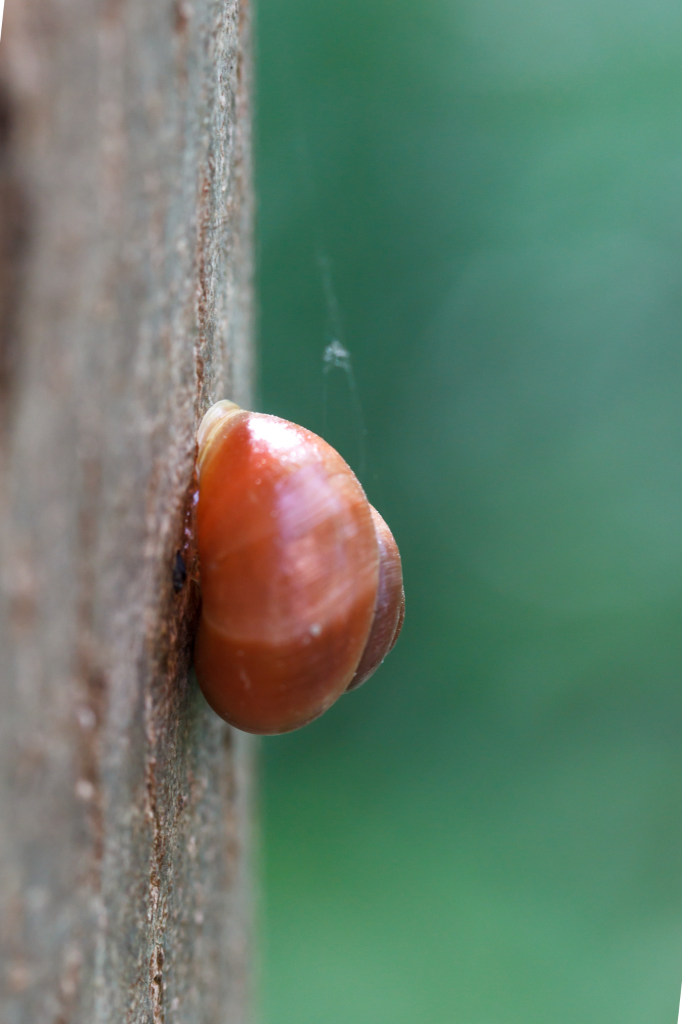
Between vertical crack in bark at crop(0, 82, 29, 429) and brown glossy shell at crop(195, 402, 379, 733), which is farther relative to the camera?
brown glossy shell at crop(195, 402, 379, 733)

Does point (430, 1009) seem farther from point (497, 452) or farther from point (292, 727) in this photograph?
point (292, 727)

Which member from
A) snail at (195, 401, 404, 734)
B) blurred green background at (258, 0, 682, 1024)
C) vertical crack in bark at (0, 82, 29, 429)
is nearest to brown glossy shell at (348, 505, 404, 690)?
snail at (195, 401, 404, 734)

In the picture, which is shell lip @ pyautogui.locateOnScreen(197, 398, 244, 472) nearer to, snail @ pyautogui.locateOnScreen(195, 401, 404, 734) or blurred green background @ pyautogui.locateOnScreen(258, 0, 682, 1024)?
snail @ pyautogui.locateOnScreen(195, 401, 404, 734)

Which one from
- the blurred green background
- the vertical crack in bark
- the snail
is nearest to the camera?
the vertical crack in bark

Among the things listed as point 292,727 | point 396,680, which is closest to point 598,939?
A: point 396,680

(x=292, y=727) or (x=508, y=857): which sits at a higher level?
(x=292, y=727)

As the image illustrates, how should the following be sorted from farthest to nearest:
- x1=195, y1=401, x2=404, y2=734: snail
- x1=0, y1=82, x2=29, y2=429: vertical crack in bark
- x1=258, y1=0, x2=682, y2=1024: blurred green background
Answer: x1=258, y1=0, x2=682, y2=1024: blurred green background, x1=195, y1=401, x2=404, y2=734: snail, x1=0, y1=82, x2=29, y2=429: vertical crack in bark

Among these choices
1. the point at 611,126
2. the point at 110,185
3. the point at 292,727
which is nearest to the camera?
the point at 110,185
